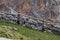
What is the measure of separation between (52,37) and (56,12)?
4.72m

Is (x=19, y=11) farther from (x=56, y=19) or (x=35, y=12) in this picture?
(x=56, y=19)

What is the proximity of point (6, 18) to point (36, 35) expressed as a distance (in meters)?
4.41

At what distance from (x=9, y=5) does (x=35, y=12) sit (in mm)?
2415

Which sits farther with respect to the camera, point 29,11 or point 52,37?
point 29,11

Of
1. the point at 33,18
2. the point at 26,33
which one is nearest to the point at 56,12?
the point at 33,18

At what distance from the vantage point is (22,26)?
2073cm

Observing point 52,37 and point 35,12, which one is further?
point 35,12

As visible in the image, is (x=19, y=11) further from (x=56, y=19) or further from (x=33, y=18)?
(x=56, y=19)

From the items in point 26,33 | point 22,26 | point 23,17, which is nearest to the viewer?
point 26,33

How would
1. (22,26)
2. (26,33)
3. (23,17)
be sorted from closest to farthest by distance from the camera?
(26,33) → (22,26) → (23,17)

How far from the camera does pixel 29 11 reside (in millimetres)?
22875

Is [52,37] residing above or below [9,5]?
below

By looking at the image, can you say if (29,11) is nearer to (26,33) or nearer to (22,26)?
(22,26)

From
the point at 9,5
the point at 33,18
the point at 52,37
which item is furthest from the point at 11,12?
the point at 52,37
